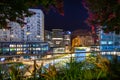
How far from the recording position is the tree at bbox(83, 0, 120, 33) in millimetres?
6156

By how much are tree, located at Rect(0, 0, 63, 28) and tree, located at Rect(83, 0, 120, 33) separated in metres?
1.63

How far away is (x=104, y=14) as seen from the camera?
6.75m

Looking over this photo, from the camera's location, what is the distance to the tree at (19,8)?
172 inches

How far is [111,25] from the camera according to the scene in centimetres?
688

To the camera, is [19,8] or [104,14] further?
[104,14]

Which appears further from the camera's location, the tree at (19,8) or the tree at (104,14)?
the tree at (104,14)

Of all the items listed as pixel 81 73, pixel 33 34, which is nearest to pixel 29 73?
pixel 81 73

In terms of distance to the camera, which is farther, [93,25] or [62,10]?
[93,25]

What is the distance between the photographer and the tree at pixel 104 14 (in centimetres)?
616

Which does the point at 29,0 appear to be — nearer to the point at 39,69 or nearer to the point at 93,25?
the point at 39,69

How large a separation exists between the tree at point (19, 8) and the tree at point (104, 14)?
5.35ft

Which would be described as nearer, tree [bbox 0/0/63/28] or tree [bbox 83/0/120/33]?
tree [bbox 0/0/63/28]

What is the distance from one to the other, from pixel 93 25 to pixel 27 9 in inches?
118

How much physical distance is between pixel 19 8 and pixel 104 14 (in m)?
2.80
